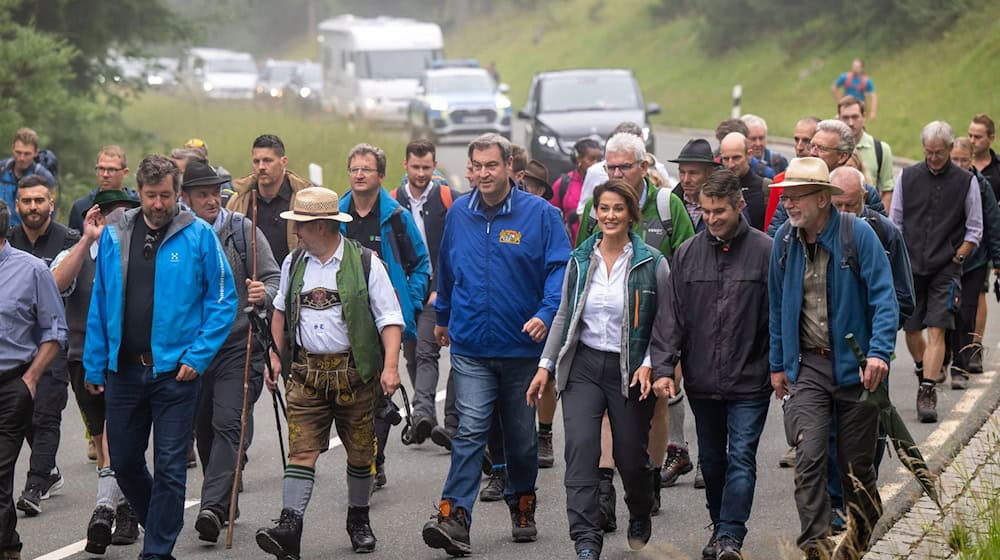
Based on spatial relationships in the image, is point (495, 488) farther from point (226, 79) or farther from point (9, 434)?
point (226, 79)

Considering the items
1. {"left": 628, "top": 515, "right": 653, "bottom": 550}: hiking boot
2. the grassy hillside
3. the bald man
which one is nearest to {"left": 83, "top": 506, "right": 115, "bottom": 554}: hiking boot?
{"left": 628, "top": 515, "right": 653, "bottom": 550}: hiking boot

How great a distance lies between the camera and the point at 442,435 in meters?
10.3

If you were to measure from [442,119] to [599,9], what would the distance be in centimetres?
3311

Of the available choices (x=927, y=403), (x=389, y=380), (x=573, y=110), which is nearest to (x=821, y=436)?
(x=389, y=380)

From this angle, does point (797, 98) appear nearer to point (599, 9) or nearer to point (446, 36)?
point (599, 9)

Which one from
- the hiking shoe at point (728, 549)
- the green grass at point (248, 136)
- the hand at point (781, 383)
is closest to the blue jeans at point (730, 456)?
the hiking shoe at point (728, 549)

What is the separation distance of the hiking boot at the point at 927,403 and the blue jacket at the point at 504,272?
3.58 metres

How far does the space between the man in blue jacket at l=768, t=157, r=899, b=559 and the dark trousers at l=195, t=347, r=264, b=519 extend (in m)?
2.96

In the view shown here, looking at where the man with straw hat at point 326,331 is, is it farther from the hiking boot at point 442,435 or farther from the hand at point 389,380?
the hiking boot at point 442,435

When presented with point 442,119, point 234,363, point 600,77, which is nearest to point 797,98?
point 442,119

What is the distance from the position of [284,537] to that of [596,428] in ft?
5.16

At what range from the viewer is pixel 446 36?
7844 centimetres

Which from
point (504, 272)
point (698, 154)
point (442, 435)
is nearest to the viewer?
point (504, 272)

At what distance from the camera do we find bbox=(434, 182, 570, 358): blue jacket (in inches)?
319
